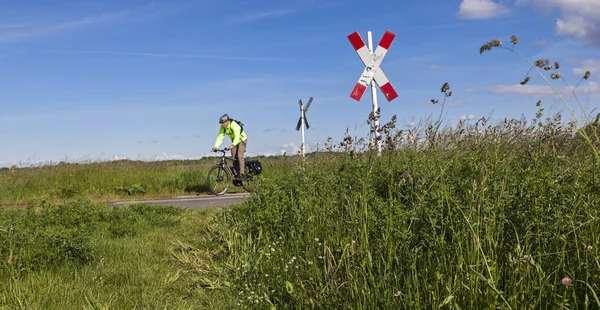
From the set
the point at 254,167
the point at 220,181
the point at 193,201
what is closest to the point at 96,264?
the point at 193,201

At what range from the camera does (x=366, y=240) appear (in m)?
4.03

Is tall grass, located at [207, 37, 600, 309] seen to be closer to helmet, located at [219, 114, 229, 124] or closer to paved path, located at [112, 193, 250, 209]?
paved path, located at [112, 193, 250, 209]

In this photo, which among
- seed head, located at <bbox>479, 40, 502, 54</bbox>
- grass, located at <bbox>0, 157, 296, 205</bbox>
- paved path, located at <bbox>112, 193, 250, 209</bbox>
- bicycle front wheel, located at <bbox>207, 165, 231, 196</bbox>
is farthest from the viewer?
grass, located at <bbox>0, 157, 296, 205</bbox>

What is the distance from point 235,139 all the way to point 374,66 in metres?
5.46

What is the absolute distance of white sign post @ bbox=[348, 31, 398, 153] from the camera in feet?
35.5

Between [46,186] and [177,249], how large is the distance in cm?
1140

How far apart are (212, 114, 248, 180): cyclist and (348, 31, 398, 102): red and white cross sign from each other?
16.9ft

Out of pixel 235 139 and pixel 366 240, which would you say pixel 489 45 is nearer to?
pixel 366 240

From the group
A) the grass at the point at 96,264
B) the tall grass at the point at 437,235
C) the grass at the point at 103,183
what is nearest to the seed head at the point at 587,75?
the tall grass at the point at 437,235

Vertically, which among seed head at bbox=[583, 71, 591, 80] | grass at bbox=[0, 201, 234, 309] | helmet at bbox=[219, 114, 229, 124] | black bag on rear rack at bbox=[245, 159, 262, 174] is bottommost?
grass at bbox=[0, 201, 234, 309]

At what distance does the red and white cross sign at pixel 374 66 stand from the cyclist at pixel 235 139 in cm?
515

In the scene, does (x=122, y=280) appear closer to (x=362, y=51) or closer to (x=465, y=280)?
(x=465, y=280)

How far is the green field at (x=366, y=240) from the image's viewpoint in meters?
3.39

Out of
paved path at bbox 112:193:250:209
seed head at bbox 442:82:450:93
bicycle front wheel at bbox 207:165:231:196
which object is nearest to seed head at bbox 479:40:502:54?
seed head at bbox 442:82:450:93
